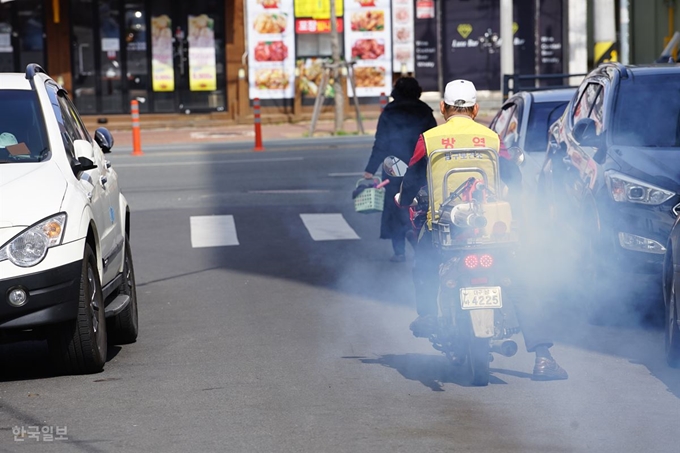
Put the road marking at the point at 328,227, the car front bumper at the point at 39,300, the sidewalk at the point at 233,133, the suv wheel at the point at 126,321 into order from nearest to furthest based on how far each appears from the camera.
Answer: the car front bumper at the point at 39,300 → the suv wheel at the point at 126,321 → the road marking at the point at 328,227 → the sidewalk at the point at 233,133

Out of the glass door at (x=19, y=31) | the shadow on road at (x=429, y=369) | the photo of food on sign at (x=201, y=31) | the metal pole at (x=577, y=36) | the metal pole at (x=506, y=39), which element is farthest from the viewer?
the metal pole at (x=577, y=36)

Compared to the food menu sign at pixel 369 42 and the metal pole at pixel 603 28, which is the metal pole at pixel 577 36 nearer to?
the food menu sign at pixel 369 42

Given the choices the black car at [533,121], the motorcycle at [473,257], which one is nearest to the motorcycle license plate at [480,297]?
the motorcycle at [473,257]

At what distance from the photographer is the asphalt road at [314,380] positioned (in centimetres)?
648

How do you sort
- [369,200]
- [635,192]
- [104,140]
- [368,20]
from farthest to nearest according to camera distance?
1. [368,20]
2. [369,200]
3. [635,192]
4. [104,140]

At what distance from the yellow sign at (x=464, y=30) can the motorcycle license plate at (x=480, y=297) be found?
30.7m

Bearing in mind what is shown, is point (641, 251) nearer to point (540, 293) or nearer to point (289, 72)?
point (540, 293)

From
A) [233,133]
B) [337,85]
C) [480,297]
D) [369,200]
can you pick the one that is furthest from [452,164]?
[233,133]

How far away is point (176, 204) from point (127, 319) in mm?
9589

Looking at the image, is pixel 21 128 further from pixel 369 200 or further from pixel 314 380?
pixel 369 200

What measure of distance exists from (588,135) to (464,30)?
27513mm

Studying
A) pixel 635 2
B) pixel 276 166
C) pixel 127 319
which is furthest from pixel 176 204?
pixel 635 2

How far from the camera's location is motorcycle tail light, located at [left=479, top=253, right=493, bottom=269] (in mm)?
7363

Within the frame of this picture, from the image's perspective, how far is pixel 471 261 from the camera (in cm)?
738
